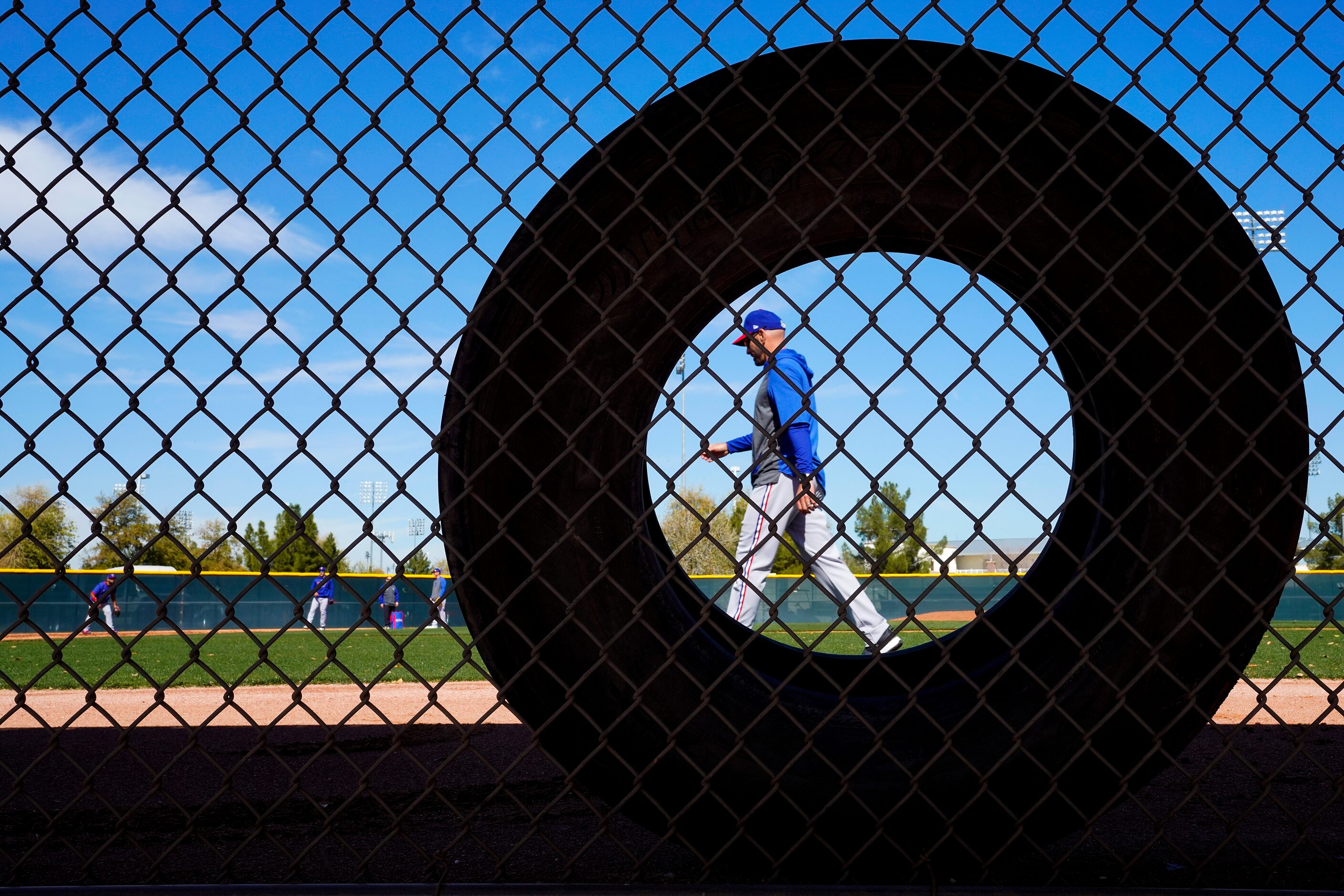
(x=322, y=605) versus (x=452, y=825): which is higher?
(x=452, y=825)

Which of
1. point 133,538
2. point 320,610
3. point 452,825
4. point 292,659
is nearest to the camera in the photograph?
point 452,825

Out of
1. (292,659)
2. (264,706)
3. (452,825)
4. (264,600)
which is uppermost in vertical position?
(452,825)

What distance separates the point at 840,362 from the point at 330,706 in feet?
20.5

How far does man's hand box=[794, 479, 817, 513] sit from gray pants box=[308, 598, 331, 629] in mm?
18297

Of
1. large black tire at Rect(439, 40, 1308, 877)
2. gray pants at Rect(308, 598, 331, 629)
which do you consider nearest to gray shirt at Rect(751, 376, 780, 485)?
large black tire at Rect(439, 40, 1308, 877)

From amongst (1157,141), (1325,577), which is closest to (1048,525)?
(1157,141)

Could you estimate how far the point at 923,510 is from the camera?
182 centimetres

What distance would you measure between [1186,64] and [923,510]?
1.11 meters

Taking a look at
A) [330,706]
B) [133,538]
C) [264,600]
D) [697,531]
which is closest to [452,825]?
[330,706]

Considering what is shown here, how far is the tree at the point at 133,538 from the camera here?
5.95 feet

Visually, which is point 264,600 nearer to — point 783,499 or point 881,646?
point 783,499

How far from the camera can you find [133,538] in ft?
149

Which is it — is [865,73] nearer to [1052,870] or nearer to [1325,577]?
[1052,870]

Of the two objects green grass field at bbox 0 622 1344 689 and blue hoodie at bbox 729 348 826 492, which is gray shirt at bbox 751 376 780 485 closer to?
blue hoodie at bbox 729 348 826 492
